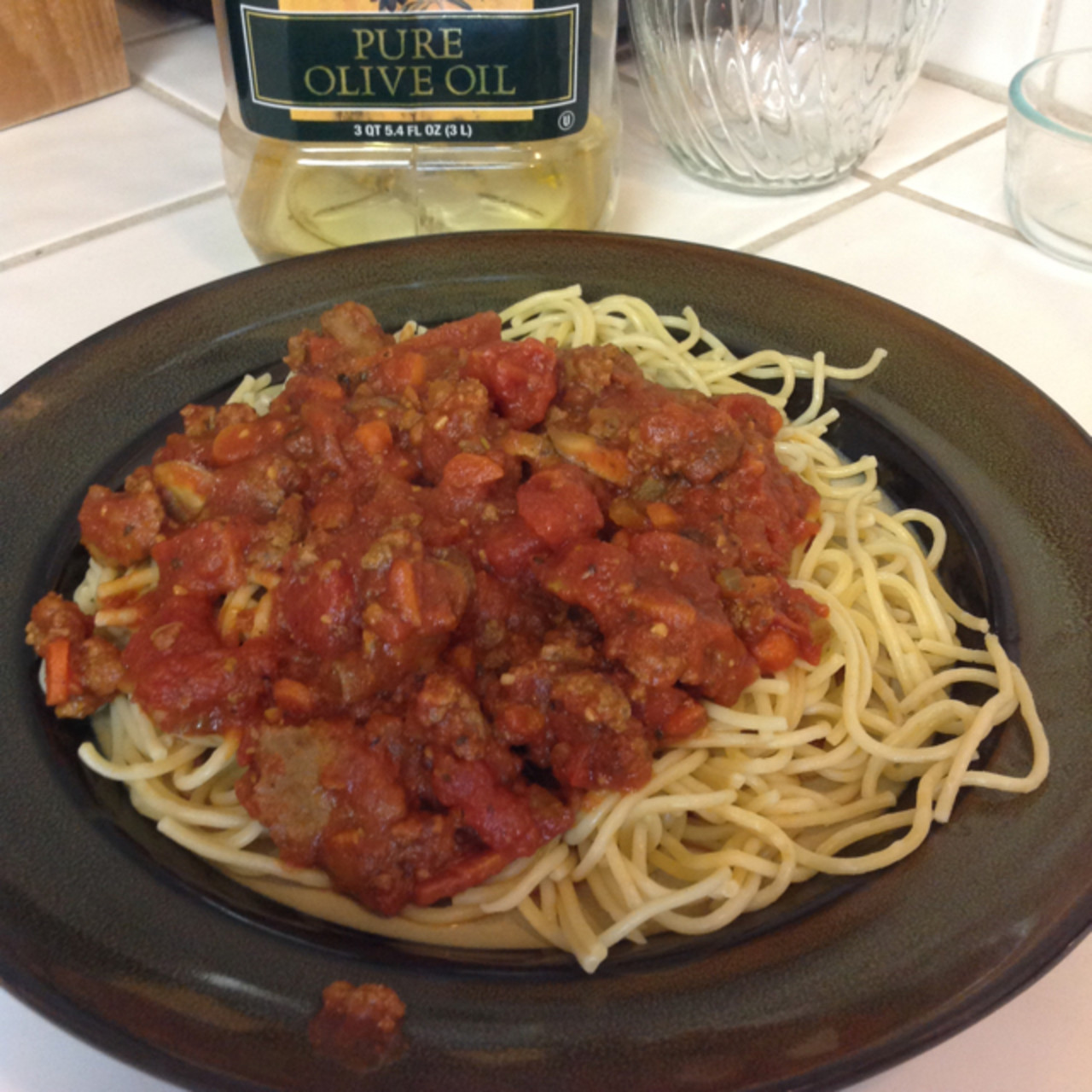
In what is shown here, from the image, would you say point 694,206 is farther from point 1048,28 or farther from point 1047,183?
point 1048,28

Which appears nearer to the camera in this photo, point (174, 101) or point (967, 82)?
point (174, 101)

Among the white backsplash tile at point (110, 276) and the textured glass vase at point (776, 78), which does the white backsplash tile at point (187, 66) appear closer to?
the white backsplash tile at point (110, 276)

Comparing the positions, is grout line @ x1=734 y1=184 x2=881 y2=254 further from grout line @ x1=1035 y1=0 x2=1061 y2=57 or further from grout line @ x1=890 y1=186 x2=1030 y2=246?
grout line @ x1=1035 y1=0 x2=1061 y2=57

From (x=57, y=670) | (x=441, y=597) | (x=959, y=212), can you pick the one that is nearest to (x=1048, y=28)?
(x=959, y=212)

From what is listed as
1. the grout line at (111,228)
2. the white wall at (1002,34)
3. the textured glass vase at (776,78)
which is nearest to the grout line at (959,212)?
the textured glass vase at (776,78)

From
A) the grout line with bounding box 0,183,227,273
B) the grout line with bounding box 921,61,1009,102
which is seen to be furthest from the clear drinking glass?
the grout line with bounding box 0,183,227,273

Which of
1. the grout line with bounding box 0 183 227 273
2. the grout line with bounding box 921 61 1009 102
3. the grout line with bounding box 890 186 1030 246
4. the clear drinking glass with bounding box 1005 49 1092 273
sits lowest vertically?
the grout line with bounding box 0 183 227 273
